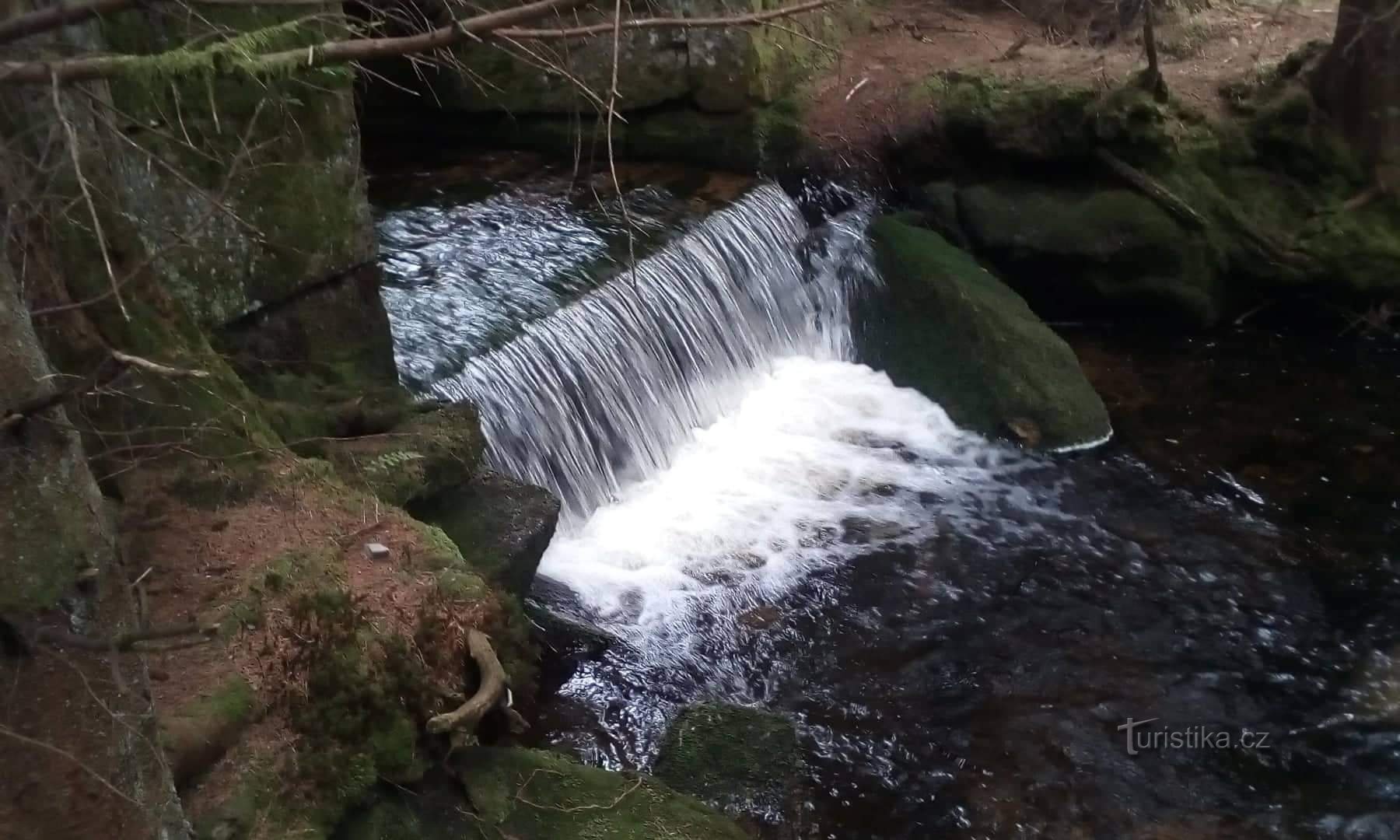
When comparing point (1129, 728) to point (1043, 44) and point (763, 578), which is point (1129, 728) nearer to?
point (763, 578)

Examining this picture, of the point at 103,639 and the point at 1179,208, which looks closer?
the point at 103,639

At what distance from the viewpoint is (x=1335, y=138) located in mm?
8148

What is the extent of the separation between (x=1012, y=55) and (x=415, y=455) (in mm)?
6754

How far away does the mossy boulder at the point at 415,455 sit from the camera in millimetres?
4191

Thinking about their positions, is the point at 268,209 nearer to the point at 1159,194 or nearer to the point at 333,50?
the point at 333,50

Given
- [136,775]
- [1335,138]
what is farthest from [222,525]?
[1335,138]

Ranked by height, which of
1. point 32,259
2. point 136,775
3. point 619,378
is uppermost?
point 32,259

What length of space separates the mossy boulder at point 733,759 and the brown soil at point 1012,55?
528 centimetres

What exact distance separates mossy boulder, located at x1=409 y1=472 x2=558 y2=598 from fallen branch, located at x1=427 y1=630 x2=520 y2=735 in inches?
29.9

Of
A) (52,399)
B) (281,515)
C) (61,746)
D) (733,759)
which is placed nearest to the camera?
(52,399)

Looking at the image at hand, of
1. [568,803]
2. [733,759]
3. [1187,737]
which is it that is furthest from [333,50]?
[1187,737]

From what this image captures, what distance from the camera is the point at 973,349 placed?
24.1ft

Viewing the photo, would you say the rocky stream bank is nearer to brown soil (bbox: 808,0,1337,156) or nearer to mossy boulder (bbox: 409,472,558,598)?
mossy boulder (bbox: 409,472,558,598)

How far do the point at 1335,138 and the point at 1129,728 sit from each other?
5.48 metres
